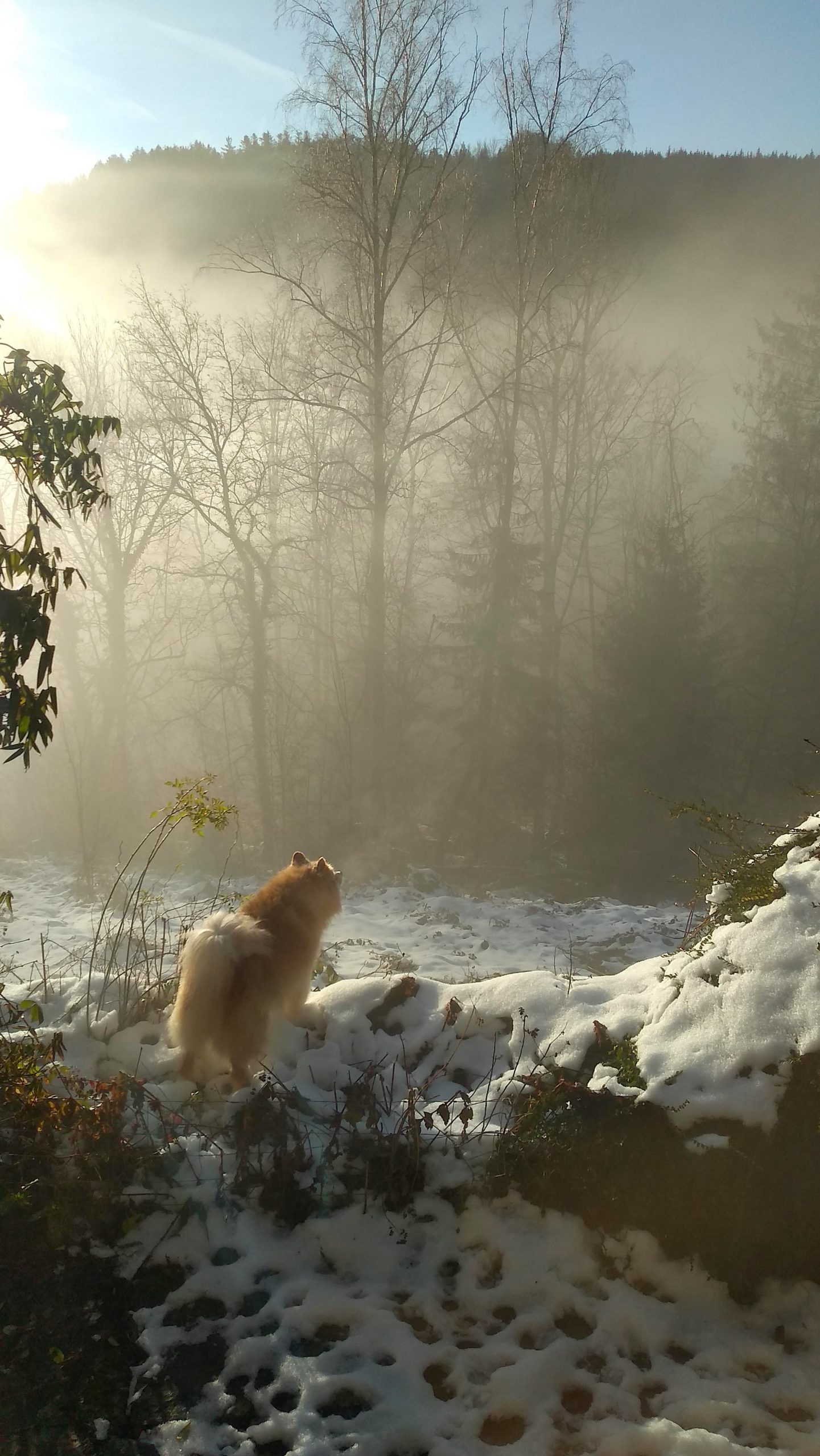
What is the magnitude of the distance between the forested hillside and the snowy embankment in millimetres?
11931

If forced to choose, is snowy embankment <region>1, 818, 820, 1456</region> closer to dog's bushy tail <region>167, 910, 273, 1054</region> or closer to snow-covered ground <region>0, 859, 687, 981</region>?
dog's bushy tail <region>167, 910, 273, 1054</region>

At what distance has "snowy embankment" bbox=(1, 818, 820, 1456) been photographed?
8.59 ft

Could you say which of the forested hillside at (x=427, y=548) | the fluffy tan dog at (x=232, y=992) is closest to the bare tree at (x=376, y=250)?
the forested hillside at (x=427, y=548)

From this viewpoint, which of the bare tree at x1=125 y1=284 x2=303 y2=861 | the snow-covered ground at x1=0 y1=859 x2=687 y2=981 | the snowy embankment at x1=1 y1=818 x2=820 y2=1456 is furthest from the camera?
the bare tree at x1=125 y1=284 x2=303 y2=861

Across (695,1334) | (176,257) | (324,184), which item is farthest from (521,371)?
(695,1334)

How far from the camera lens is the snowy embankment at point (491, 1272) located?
2.62m

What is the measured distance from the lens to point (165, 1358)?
2.88 m

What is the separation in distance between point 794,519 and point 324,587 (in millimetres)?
14462

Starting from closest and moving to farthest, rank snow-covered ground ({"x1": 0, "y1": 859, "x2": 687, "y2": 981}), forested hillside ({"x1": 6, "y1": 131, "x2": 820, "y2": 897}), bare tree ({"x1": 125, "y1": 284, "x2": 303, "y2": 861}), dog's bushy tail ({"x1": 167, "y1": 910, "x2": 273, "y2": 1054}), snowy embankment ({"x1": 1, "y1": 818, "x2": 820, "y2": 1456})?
snowy embankment ({"x1": 1, "y1": 818, "x2": 820, "y2": 1456}) → dog's bushy tail ({"x1": 167, "y1": 910, "x2": 273, "y2": 1054}) → snow-covered ground ({"x1": 0, "y1": 859, "x2": 687, "y2": 981}) → forested hillside ({"x1": 6, "y1": 131, "x2": 820, "y2": 897}) → bare tree ({"x1": 125, "y1": 284, "x2": 303, "y2": 861})

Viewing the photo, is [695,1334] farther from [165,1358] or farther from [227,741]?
[227,741]

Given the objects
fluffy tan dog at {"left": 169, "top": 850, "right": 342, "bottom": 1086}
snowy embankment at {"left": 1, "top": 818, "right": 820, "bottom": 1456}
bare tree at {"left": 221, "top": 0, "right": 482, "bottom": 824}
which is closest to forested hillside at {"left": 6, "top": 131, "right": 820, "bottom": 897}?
bare tree at {"left": 221, "top": 0, "right": 482, "bottom": 824}

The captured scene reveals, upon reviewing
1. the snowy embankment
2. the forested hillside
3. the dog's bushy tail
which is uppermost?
the forested hillside

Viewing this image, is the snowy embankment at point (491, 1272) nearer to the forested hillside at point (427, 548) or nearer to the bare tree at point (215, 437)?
the forested hillside at point (427, 548)

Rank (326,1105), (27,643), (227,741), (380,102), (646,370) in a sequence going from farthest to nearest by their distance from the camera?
(646,370), (227,741), (380,102), (326,1105), (27,643)
